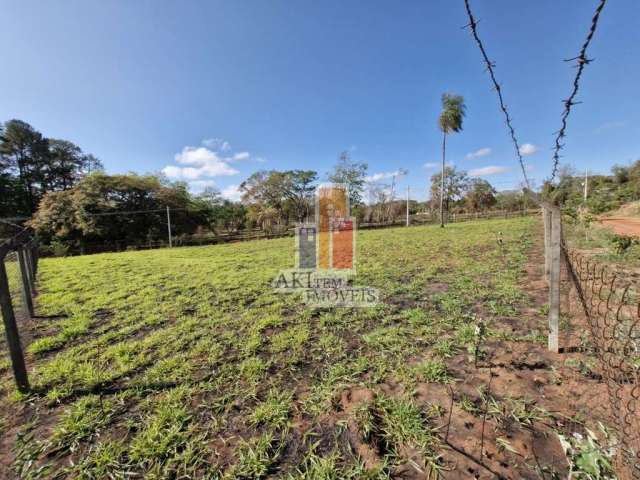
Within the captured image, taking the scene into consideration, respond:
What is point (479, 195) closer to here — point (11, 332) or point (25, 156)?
point (11, 332)

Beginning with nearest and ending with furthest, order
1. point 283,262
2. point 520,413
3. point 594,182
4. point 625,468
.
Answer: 1. point 625,468
2. point 520,413
3. point 283,262
4. point 594,182

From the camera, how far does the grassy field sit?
1.37 m

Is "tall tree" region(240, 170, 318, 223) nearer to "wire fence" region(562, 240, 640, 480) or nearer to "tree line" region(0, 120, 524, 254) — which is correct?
"tree line" region(0, 120, 524, 254)

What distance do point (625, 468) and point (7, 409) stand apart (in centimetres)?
366

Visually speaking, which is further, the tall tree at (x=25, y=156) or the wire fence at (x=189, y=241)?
the tall tree at (x=25, y=156)

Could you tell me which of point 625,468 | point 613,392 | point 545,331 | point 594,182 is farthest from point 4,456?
point 594,182

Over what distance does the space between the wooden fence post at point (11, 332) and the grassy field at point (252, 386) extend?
0.14 metres

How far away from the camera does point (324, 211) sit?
19766mm

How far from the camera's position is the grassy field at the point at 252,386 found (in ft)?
4.48

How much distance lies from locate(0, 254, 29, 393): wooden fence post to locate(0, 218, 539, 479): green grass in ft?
0.44

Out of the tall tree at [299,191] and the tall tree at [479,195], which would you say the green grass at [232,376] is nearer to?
the tall tree at [299,191]

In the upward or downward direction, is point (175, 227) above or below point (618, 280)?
above

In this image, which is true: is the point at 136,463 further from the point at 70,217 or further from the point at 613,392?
the point at 70,217

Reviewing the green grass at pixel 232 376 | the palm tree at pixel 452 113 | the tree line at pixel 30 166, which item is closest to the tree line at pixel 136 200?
the tree line at pixel 30 166
